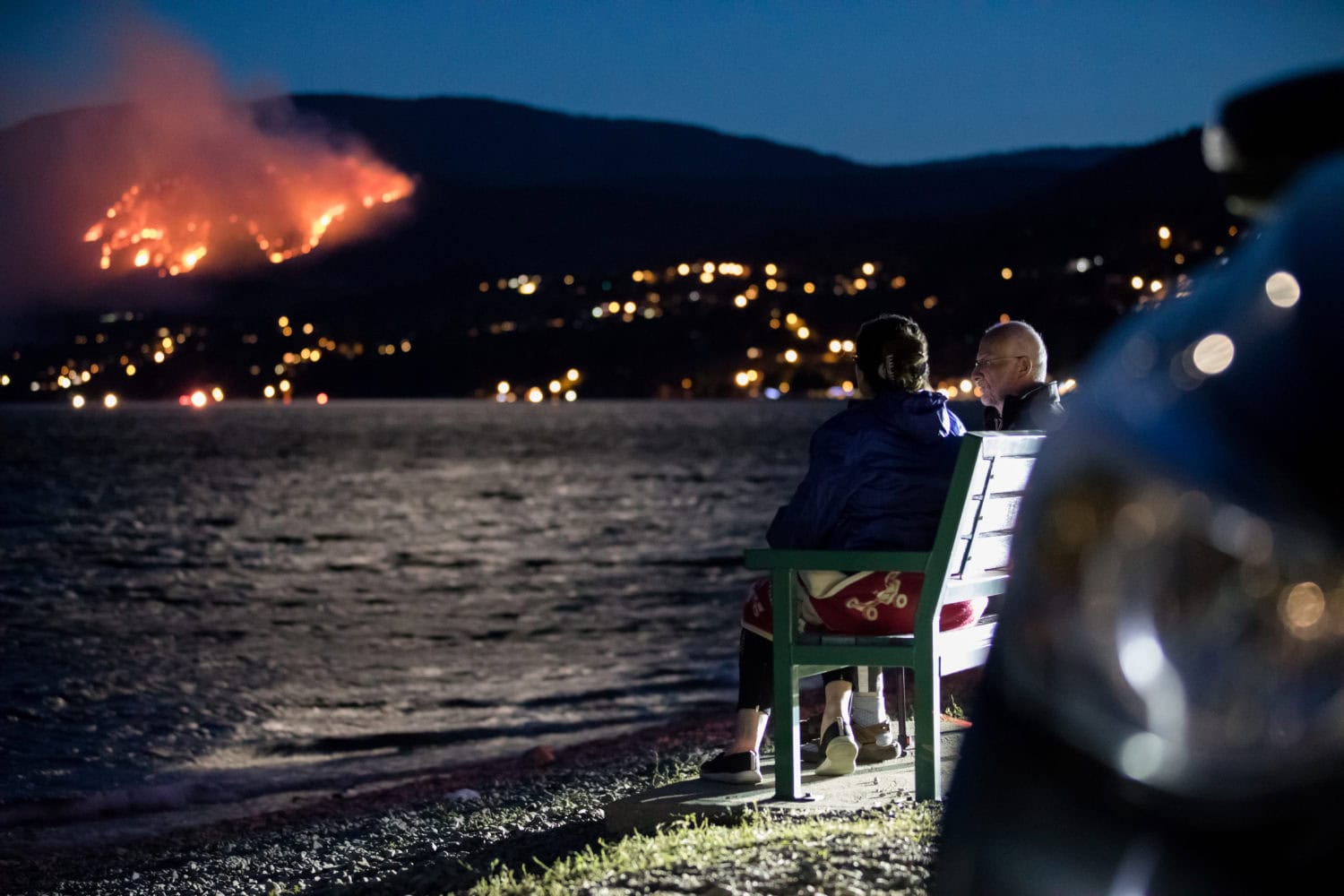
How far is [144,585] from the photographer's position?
34969mm

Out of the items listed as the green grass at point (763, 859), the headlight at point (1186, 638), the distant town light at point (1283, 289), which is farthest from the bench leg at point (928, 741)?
the distant town light at point (1283, 289)

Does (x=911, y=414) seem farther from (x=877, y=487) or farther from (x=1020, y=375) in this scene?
(x=1020, y=375)

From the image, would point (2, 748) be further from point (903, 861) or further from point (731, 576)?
point (731, 576)

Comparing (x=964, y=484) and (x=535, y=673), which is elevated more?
(x=964, y=484)

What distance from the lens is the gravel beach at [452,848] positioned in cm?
442

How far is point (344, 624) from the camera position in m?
27.0

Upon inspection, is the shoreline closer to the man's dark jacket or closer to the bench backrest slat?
the bench backrest slat

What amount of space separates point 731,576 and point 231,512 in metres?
32.8

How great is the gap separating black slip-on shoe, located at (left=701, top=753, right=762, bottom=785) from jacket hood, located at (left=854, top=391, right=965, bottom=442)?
1.34 meters

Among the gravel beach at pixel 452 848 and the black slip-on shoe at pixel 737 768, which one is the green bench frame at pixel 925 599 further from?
the gravel beach at pixel 452 848

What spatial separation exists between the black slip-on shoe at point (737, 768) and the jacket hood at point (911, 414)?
134 centimetres

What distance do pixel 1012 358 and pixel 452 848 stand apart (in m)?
3.25

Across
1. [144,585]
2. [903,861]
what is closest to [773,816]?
[903,861]

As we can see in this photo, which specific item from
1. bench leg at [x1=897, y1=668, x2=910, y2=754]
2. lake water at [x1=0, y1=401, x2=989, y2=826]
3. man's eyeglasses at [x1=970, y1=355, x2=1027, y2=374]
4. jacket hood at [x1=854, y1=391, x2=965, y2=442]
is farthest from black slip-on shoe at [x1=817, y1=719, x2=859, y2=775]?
lake water at [x1=0, y1=401, x2=989, y2=826]
